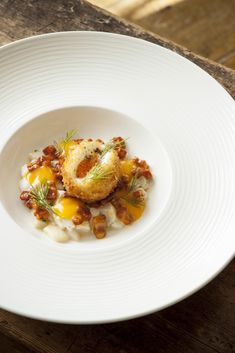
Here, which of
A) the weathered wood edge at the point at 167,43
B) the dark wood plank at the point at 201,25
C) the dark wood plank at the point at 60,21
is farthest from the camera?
the dark wood plank at the point at 201,25

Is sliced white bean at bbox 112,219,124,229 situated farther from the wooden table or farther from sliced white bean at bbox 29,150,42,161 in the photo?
sliced white bean at bbox 29,150,42,161

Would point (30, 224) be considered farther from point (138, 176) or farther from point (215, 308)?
point (215, 308)

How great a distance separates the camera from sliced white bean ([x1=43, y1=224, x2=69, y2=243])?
2207mm

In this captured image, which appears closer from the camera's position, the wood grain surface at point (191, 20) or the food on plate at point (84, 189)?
the food on plate at point (84, 189)

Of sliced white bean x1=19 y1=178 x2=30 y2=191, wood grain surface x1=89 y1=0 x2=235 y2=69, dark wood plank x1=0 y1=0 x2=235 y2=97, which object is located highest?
wood grain surface x1=89 y1=0 x2=235 y2=69

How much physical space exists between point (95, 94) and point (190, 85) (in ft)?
1.41

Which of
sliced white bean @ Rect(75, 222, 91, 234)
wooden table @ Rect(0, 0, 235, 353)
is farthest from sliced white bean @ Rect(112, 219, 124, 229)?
wooden table @ Rect(0, 0, 235, 353)

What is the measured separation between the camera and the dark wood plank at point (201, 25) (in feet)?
15.5

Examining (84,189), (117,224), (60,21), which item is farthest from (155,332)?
(60,21)

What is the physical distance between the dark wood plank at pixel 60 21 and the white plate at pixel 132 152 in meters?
0.43

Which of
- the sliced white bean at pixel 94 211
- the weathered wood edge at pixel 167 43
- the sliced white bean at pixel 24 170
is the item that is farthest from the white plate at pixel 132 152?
the weathered wood edge at pixel 167 43

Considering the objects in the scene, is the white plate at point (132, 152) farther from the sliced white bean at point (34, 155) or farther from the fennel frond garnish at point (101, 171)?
the fennel frond garnish at point (101, 171)

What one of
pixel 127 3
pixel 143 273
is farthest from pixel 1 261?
pixel 127 3

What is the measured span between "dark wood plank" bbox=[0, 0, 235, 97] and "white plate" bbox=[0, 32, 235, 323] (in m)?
0.43
